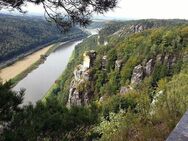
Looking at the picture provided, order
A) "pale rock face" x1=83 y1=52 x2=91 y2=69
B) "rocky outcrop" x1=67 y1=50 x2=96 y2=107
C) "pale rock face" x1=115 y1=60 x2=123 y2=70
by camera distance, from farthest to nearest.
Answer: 1. "pale rock face" x1=83 y1=52 x2=91 y2=69
2. "pale rock face" x1=115 y1=60 x2=123 y2=70
3. "rocky outcrop" x1=67 y1=50 x2=96 y2=107

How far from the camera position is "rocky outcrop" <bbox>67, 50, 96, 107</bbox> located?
65188 mm

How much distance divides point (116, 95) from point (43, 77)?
48664mm

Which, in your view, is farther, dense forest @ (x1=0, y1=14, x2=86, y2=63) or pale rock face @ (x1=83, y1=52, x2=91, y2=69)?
dense forest @ (x1=0, y1=14, x2=86, y2=63)

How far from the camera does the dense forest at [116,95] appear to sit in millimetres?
6273

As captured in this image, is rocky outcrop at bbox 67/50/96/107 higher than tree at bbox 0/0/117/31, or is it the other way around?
tree at bbox 0/0/117/31

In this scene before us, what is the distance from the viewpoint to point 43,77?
92.8m

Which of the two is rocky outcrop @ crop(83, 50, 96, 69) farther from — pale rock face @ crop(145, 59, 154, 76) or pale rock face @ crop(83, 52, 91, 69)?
pale rock face @ crop(145, 59, 154, 76)

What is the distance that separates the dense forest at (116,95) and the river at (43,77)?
11.8ft

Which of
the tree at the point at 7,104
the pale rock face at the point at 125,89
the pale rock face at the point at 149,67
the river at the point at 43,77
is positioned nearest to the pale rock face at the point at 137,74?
the pale rock face at the point at 149,67

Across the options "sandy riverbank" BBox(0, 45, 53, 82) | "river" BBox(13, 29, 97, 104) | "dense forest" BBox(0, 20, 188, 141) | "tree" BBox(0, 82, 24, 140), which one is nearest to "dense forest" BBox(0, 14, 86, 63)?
"sandy riverbank" BBox(0, 45, 53, 82)

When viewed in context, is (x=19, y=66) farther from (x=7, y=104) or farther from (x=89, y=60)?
(x=7, y=104)

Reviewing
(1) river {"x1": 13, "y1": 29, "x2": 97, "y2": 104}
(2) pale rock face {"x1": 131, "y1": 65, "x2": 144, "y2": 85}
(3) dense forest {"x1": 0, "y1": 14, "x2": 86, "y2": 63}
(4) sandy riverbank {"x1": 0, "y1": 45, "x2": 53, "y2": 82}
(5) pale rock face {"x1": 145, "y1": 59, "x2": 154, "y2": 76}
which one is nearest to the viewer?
(5) pale rock face {"x1": 145, "y1": 59, "x2": 154, "y2": 76}

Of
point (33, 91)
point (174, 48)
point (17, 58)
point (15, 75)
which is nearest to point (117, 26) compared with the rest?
point (17, 58)

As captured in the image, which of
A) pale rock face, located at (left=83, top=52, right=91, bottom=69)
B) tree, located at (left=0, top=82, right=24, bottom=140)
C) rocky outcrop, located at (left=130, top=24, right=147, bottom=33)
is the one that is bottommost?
rocky outcrop, located at (left=130, top=24, right=147, bottom=33)
